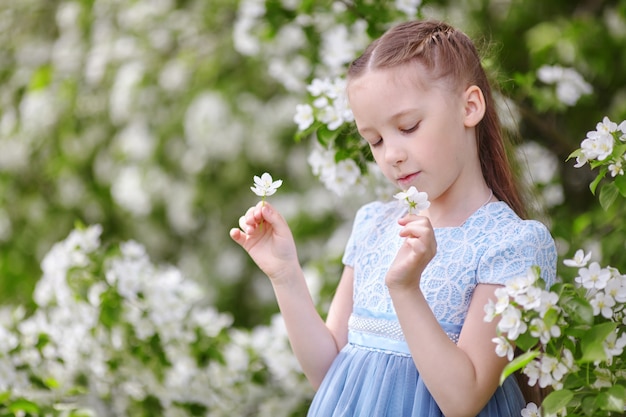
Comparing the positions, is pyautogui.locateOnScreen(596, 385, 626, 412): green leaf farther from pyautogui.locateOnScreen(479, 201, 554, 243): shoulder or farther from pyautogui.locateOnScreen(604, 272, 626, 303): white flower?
pyautogui.locateOnScreen(479, 201, 554, 243): shoulder

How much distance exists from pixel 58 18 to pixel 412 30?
3.17 meters

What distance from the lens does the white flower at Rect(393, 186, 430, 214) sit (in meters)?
1.25

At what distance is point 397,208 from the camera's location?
1.64 m

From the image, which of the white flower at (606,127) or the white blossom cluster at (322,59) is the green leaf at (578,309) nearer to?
the white flower at (606,127)

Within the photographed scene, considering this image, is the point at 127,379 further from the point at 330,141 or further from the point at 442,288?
the point at 442,288

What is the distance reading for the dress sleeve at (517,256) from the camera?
4.41 feet

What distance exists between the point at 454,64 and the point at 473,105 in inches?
2.9

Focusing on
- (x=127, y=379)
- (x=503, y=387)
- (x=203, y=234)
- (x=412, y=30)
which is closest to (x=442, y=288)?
(x=503, y=387)

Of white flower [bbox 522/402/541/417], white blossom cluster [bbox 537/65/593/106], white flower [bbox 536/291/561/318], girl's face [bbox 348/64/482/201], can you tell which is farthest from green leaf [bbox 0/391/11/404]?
white blossom cluster [bbox 537/65/593/106]

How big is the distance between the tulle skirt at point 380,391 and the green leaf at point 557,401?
0.22 metres

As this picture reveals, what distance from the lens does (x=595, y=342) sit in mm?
1192

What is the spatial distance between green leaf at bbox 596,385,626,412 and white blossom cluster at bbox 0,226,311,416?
4.60 feet

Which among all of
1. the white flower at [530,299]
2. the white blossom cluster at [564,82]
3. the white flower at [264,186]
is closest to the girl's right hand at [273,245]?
the white flower at [264,186]

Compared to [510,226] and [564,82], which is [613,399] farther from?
[564,82]
